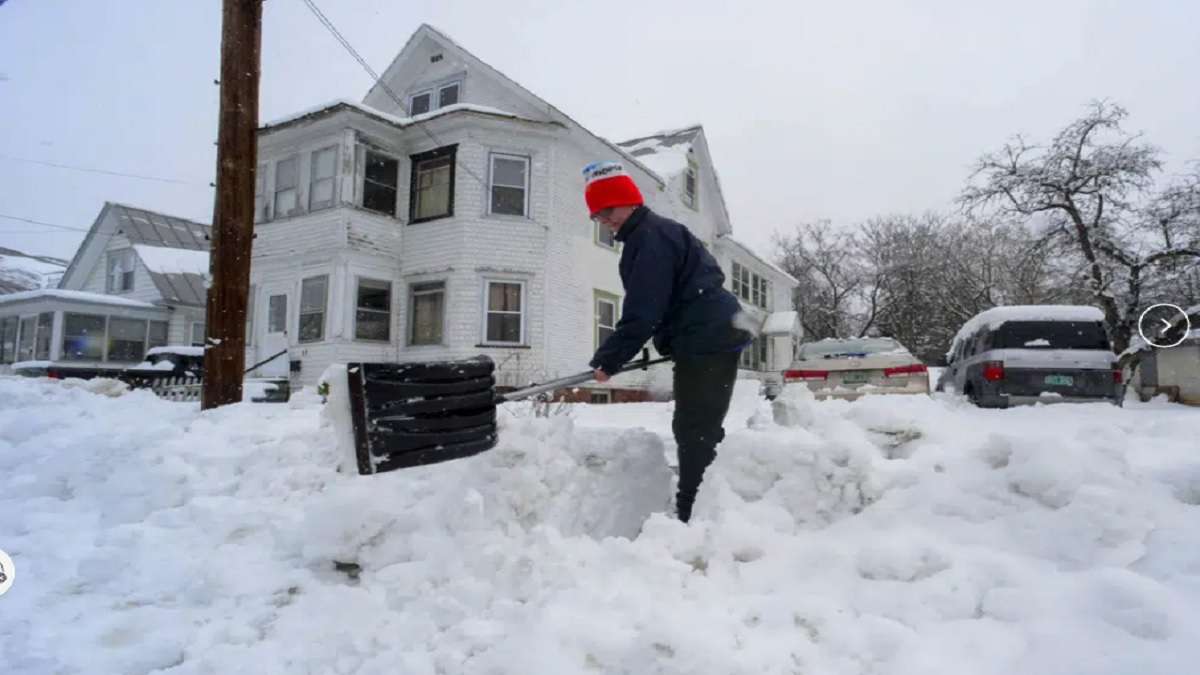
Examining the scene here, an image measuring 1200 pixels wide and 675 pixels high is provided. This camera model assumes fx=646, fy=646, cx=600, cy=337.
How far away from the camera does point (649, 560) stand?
2.25 meters

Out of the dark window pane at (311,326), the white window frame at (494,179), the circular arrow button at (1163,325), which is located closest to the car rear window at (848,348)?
the white window frame at (494,179)

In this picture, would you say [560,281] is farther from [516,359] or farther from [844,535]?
[844,535]

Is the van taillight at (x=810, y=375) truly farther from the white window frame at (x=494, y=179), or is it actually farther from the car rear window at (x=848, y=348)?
the white window frame at (x=494, y=179)

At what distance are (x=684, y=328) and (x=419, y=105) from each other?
16.4 meters

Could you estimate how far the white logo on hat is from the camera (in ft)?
8.24

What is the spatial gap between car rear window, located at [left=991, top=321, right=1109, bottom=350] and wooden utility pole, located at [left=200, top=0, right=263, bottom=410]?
32.4 ft

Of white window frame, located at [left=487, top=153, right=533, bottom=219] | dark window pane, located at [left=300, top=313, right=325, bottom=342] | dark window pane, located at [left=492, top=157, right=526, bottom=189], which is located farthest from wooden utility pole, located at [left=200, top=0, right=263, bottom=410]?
dark window pane, located at [left=300, top=313, right=325, bottom=342]

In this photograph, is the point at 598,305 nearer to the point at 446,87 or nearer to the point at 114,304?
the point at 446,87

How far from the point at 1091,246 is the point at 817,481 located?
18.8 metres

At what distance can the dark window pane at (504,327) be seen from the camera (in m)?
14.2

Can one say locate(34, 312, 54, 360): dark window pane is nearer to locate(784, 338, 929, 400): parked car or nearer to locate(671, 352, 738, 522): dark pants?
locate(784, 338, 929, 400): parked car

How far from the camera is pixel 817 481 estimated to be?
276cm

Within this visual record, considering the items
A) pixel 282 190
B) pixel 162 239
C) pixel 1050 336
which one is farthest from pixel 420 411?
pixel 162 239

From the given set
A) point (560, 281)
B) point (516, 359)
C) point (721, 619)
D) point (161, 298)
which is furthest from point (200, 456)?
point (161, 298)
